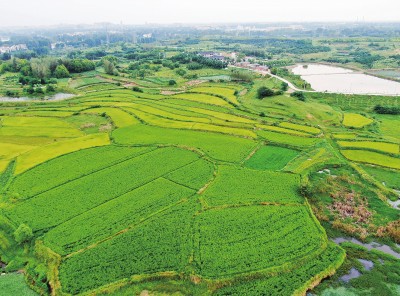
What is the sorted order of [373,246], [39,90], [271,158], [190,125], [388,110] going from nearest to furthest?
[373,246], [271,158], [190,125], [388,110], [39,90]

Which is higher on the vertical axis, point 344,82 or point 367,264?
point 344,82

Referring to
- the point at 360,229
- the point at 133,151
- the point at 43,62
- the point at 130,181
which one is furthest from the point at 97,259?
the point at 43,62

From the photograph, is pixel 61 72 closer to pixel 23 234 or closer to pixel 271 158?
pixel 271 158

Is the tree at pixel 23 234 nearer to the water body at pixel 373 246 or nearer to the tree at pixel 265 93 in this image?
the water body at pixel 373 246

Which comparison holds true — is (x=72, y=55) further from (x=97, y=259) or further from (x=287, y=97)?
(x=97, y=259)

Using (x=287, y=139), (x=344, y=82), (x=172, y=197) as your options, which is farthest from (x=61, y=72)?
(x=344, y=82)

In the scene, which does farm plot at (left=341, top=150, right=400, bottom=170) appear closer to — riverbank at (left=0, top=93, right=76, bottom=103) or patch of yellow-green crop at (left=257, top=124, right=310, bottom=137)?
patch of yellow-green crop at (left=257, top=124, right=310, bottom=137)

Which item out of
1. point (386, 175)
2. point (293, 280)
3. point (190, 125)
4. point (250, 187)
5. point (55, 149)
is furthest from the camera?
point (190, 125)

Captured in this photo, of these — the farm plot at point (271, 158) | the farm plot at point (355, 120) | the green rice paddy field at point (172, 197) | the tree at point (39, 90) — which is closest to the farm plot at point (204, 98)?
the green rice paddy field at point (172, 197)
